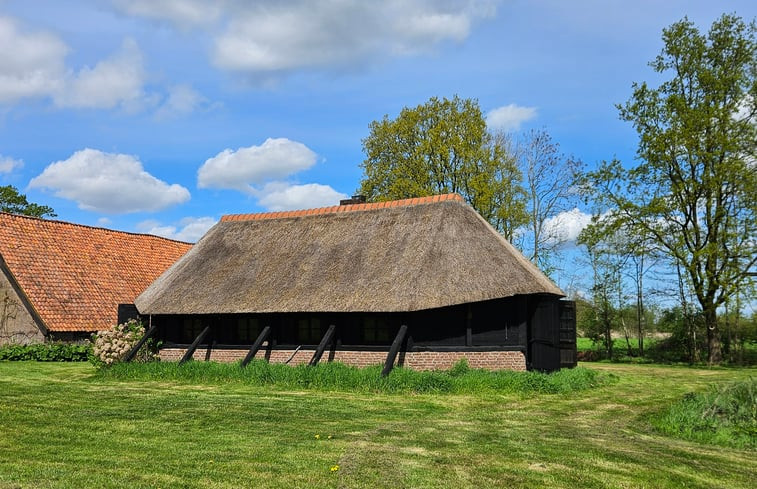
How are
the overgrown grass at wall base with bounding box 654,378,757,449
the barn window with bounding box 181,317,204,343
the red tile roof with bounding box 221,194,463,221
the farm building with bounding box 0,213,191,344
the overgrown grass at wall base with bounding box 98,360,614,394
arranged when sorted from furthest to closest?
1. the farm building with bounding box 0,213,191,344
2. the barn window with bounding box 181,317,204,343
3. the red tile roof with bounding box 221,194,463,221
4. the overgrown grass at wall base with bounding box 98,360,614,394
5. the overgrown grass at wall base with bounding box 654,378,757,449

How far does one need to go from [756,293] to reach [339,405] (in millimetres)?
22087

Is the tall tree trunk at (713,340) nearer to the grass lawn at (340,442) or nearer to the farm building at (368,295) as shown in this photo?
the farm building at (368,295)

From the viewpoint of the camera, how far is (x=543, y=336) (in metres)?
18.4

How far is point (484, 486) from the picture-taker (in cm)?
731

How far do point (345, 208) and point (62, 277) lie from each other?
13961mm

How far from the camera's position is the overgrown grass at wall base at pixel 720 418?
34.9ft

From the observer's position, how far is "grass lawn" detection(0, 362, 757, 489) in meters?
7.61

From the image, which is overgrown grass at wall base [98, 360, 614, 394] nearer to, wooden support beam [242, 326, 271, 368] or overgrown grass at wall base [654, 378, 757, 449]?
wooden support beam [242, 326, 271, 368]

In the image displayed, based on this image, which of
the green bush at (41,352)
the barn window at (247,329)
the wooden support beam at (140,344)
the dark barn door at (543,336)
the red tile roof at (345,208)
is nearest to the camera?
the dark barn door at (543,336)

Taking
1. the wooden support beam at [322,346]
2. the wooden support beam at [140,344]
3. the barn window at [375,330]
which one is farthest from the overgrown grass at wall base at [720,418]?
the wooden support beam at [140,344]

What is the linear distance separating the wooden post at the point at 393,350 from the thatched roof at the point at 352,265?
67 centimetres

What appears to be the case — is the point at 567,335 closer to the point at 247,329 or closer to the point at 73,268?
the point at 247,329

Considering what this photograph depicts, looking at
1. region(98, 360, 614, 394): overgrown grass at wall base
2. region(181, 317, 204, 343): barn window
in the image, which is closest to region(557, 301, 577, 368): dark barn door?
region(98, 360, 614, 394): overgrown grass at wall base

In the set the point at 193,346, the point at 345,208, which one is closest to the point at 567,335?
the point at 345,208
